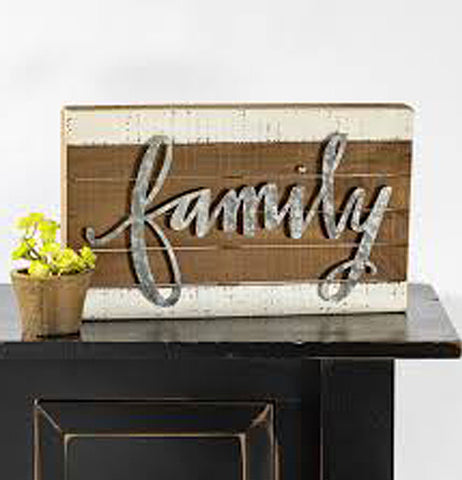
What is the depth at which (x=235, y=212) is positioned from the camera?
1460 mm

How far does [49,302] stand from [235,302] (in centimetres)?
21

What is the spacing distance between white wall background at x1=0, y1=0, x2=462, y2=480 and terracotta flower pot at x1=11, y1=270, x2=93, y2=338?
0.38 m

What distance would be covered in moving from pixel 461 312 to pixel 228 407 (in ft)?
1.62

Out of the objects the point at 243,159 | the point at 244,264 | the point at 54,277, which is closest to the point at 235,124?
the point at 243,159

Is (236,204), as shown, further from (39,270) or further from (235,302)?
(39,270)

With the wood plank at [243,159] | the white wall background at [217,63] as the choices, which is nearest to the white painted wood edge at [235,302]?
the wood plank at [243,159]

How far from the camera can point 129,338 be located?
139 cm

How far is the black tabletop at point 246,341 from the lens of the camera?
1.36 m

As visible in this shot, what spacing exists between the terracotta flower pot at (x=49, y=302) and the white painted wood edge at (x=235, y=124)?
0.16 m

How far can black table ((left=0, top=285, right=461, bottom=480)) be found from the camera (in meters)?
1.41

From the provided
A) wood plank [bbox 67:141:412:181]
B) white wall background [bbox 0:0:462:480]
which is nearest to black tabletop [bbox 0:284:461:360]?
wood plank [bbox 67:141:412:181]

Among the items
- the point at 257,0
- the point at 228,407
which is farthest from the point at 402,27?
the point at 228,407

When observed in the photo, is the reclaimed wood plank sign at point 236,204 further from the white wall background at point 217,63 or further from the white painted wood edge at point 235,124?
the white wall background at point 217,63

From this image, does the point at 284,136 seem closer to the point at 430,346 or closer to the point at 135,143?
the point at 135,143
